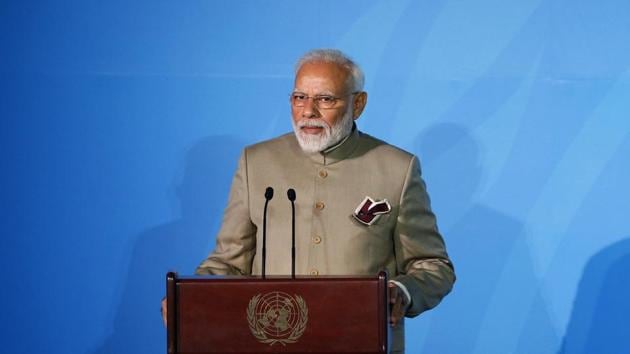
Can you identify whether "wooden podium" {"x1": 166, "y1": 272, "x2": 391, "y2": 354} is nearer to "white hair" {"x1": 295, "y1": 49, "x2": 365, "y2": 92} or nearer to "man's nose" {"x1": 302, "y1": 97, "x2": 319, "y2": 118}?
"man's nose" {"x1": 302, "y1": 97, "x2": 319, "y2": 118}

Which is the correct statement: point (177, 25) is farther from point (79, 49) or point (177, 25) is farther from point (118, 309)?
point (118, 309)

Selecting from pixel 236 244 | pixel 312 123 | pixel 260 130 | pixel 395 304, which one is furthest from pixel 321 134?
pixel 260 130

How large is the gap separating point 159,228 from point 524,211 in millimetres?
1354

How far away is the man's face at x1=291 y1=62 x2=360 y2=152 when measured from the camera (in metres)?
2.75

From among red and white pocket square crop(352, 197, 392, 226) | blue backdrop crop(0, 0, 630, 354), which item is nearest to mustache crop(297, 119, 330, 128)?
red and white pocket square crop(352, 197, 392, 226)

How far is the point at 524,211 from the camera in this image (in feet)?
12.2

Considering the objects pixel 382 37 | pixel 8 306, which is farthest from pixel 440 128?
pixel 8 306

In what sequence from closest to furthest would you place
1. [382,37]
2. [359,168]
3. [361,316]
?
[361,316] → [359,168] → [382,37]

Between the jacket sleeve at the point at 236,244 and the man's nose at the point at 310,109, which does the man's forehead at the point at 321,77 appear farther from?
the jacket sleeve at the point at 236,244

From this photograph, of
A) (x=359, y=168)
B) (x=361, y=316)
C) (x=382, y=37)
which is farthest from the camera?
(x=382, y=37)

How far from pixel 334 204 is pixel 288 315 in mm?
671

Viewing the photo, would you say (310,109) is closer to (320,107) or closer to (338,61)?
(320,107)

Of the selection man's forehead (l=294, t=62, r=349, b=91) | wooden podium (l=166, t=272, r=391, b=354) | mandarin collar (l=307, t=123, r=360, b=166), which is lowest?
wooden podium (l=166, t=272, r=391, b=354)

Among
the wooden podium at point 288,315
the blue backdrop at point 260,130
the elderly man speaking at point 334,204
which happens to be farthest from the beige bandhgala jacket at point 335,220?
the blue backdrop at point 260,130
